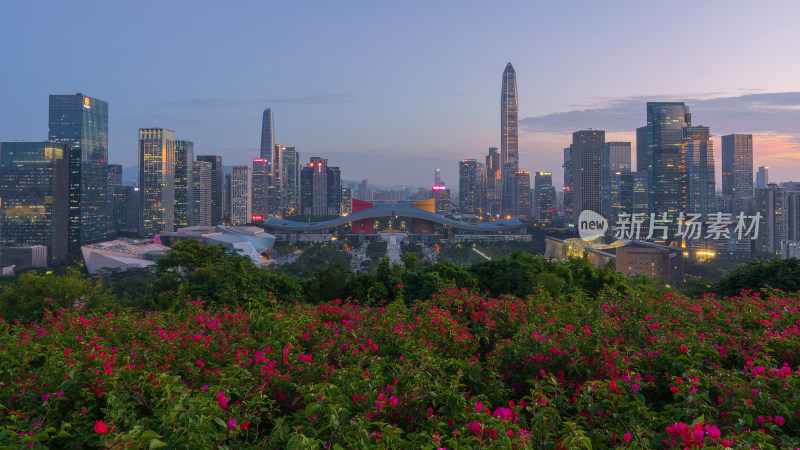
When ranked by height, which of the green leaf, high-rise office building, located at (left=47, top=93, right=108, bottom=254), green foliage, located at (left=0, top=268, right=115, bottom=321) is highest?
high-rise office building, located at (left=47, top=93, right=108, bottom=254)

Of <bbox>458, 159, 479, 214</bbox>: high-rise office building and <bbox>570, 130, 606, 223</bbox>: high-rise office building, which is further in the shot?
<bbox>458, 159, 479, 214</bbox>: high-rise office building

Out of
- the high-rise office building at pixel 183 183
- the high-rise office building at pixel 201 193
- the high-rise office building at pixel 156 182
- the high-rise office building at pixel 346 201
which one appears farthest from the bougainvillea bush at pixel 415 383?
the high-rise office building at pixel 346 201

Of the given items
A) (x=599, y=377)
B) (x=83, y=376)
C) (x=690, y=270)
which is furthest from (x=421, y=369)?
(x=690, y=270)

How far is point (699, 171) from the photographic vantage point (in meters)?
88.1

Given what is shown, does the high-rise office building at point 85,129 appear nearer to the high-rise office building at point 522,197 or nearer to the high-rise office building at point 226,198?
the high-rise office building at point 226,198

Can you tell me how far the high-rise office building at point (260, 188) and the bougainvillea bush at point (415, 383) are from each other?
136553 mm

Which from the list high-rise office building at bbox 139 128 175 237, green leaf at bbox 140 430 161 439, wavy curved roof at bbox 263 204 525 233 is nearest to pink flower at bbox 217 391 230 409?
green leaf at bbox 140 430 161 439

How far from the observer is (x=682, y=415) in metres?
2.83

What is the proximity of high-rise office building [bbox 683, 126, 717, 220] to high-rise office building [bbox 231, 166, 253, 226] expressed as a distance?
105699mm

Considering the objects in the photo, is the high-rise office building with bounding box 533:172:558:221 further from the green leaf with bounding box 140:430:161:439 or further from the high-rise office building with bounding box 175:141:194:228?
the green leaf with bounding box 140:430:161:439

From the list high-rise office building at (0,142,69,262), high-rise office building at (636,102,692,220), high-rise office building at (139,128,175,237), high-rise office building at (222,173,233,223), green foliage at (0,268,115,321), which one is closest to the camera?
green foliage at (0,268,115,321)

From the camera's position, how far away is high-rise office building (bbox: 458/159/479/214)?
6896 inches

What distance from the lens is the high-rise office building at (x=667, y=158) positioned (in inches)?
3410

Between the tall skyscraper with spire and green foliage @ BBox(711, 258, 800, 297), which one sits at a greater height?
the tall skyscraper with spire
